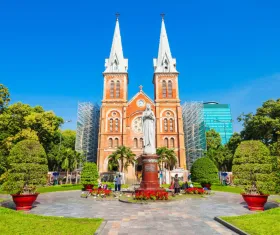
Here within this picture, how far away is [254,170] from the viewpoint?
386 inches

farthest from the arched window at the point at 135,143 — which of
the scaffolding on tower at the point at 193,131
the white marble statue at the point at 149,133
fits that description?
the white marble statue at the point at 149,133

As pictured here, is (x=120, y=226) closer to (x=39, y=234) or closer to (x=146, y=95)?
(x=39, y=234)

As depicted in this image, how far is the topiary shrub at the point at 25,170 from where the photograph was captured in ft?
32.4

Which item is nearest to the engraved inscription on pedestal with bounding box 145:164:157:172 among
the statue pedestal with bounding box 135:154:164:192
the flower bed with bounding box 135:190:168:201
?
the statue pedestal with bounding box 135:154:164:192

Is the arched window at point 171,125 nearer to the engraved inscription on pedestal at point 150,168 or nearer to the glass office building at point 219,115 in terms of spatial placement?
the engraved inscription on pedestal at point 150,168

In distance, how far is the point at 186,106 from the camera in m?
46.2

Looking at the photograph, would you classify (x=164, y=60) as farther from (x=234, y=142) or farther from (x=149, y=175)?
(x=149, y=175)

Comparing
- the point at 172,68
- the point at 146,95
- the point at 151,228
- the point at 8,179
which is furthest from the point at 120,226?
the point at 172,68

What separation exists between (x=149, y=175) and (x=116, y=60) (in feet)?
119

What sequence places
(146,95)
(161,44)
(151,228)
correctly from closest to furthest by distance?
(151,228) → (146,95) → (161,44)

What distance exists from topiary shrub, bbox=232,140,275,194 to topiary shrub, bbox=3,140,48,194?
31.1 feet

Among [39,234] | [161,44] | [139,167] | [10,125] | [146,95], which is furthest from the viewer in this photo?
[161,44]

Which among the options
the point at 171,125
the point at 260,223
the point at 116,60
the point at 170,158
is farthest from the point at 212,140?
the point at 260,223

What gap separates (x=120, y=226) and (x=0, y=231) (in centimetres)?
337
